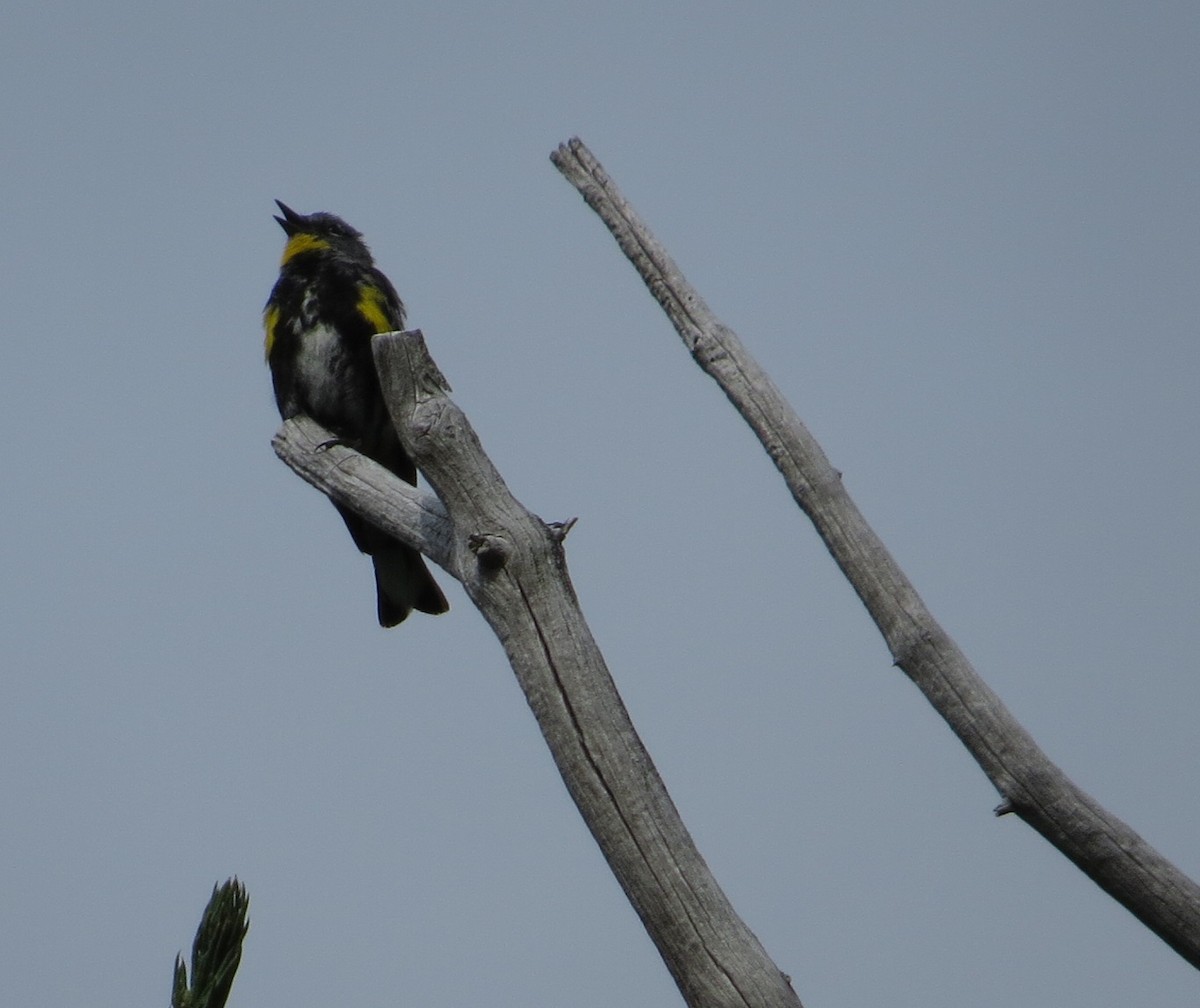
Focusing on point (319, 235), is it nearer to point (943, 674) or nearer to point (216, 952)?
point (943, 674)

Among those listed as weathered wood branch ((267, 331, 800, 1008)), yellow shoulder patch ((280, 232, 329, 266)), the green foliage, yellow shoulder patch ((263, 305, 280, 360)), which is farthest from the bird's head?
the green foliage

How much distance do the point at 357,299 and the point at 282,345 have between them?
1.18 ft

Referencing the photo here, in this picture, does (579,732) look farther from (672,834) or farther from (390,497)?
(390,497)

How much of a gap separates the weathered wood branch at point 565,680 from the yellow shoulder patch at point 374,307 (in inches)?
68.3

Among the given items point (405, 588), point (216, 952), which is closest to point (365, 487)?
point (405, 588)

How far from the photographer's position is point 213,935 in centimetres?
164

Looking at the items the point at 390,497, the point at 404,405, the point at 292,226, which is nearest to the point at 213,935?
the point at 404,405

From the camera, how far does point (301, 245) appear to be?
20.5ft

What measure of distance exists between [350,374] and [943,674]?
2.87m

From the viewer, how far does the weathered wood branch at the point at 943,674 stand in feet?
10.0

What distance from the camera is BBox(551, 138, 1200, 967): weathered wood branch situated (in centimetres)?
305

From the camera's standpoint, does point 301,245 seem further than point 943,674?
Yes

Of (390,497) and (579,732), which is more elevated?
(390,497)

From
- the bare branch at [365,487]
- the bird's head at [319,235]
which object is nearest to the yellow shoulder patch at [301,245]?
Result: the bird's head at [319,235]
